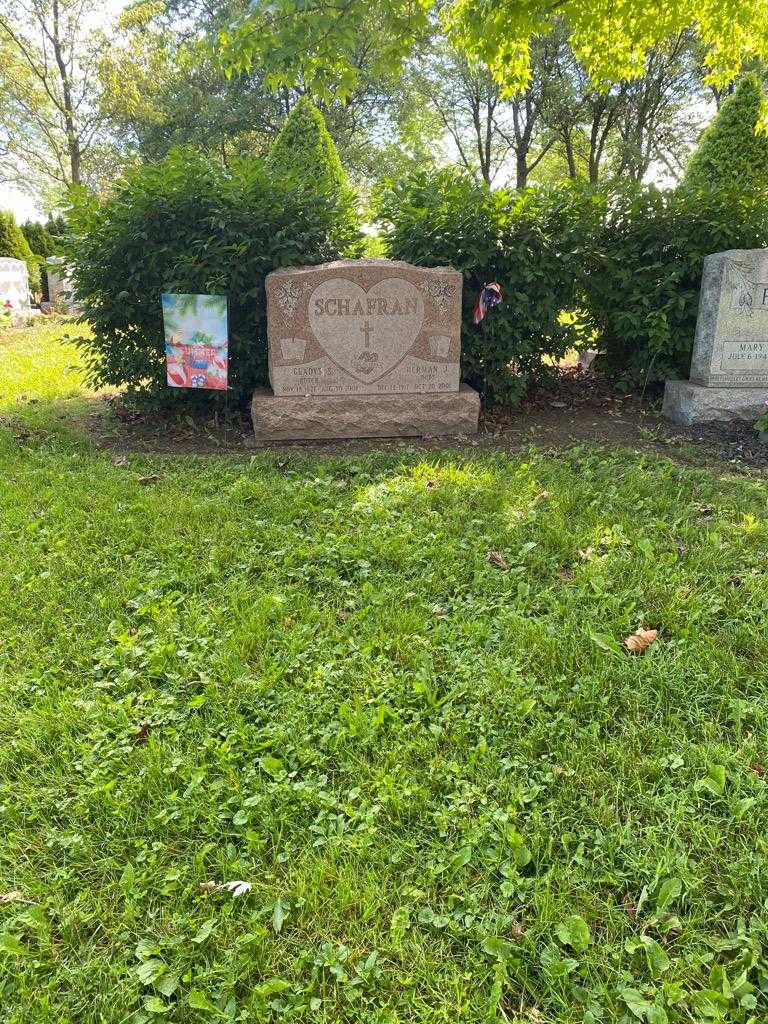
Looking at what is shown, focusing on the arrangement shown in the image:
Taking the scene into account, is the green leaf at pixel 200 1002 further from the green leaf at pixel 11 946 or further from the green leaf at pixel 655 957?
the green leaf at pixel 655 957

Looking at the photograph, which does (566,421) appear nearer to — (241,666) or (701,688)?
(701,688)

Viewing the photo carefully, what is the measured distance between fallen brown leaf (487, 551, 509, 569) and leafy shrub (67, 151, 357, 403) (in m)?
3.42

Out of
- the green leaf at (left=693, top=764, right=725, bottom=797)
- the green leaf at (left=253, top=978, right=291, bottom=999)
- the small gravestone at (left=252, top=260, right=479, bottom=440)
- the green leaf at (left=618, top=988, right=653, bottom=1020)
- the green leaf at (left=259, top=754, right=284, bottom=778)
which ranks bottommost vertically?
the green leaf at (left=253, top=978, right=291, bottom=999)

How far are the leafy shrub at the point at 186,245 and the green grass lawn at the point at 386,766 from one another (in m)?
2.55

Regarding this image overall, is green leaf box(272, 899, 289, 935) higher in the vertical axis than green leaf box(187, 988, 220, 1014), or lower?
higher

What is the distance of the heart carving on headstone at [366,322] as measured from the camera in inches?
221

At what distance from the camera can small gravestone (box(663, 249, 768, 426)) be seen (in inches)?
237

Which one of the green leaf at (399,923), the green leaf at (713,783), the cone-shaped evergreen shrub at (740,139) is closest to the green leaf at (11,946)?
the green leaf at (399,923)

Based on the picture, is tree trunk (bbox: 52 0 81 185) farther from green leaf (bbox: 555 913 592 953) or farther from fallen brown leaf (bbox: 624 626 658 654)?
green leaf (bbox: 555 913 592 953)

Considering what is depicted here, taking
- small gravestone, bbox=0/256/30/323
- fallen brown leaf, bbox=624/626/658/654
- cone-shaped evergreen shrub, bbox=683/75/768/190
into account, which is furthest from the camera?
small gravestone, bbox=0/256/30/323

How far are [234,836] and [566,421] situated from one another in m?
5.06

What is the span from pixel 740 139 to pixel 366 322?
604 centimetres

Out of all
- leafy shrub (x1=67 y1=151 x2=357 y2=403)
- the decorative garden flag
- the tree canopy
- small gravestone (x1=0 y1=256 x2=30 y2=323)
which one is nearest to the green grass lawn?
the decorative garden flag

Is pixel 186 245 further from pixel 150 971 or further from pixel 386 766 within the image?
pixel 150 971
